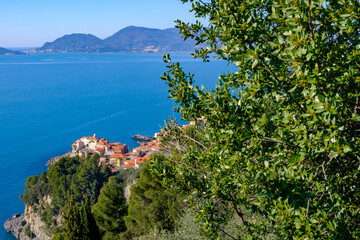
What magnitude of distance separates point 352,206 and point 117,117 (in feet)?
201

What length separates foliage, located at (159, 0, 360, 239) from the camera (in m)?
1.96

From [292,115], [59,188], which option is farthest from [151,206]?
[59,188]

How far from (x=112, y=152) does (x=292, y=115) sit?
46369mm

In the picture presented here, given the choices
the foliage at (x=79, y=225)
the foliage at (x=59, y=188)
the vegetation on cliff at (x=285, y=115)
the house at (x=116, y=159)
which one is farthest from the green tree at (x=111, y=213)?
the house at (x=116, y=159)

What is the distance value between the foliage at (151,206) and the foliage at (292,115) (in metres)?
8.38

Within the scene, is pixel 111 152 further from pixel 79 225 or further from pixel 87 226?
pixel 79 225

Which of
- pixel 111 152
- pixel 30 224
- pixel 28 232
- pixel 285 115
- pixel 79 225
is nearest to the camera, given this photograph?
pixel 285 115

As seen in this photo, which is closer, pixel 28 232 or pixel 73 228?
pixel 73 228

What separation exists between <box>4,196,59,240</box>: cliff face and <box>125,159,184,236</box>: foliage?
70.4 ft

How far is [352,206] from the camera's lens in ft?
8.47

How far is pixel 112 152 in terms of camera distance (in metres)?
46.8

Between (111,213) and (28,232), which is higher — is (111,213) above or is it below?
above

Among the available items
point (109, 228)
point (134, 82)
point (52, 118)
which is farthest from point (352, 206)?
point (134, 82)

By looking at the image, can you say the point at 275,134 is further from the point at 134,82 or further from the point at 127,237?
the point at 134,82
